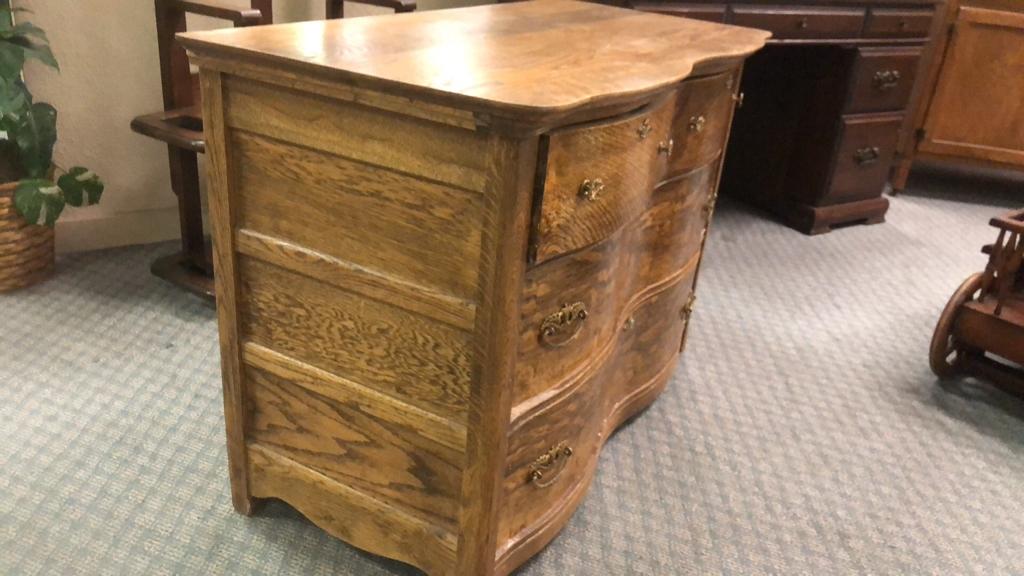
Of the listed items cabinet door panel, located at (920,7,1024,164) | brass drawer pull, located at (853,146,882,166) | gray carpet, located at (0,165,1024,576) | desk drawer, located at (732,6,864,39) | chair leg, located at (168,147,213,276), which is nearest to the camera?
gray carpet, located at (0,165,1024,576)

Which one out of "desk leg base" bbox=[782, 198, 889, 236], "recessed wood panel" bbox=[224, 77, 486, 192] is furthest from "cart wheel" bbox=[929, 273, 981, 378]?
"recessed wood panel" bbox=[224, 77, 486, 192]

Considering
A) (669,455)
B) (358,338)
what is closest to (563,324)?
(358,338)

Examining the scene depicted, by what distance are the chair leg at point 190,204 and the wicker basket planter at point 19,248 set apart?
336 mm

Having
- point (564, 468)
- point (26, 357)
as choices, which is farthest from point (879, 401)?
point (26, 357)

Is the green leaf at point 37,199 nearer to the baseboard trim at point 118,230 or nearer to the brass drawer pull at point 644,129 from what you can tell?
the baseboard trim at point 118,230

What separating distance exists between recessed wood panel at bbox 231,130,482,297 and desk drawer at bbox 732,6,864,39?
1.70 meters

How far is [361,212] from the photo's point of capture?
1.04 meters

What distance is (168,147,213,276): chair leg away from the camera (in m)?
1.96

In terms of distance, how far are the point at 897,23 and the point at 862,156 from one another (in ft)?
1.52

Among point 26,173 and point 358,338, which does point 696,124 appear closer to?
point 358,338

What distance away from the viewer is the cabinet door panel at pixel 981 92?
10.0 feet

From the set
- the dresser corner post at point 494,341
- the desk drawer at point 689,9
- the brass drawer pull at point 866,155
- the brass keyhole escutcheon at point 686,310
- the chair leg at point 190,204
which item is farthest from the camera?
the brass drawer pull at point 866,155

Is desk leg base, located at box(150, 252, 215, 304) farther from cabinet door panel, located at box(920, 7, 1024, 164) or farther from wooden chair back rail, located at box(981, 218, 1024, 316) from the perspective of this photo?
cabinet door panel, located at box(920, 7, 1024, 164)

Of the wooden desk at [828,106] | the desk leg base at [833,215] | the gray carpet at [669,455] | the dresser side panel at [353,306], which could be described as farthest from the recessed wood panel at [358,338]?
the desk leg base at [833,215]
